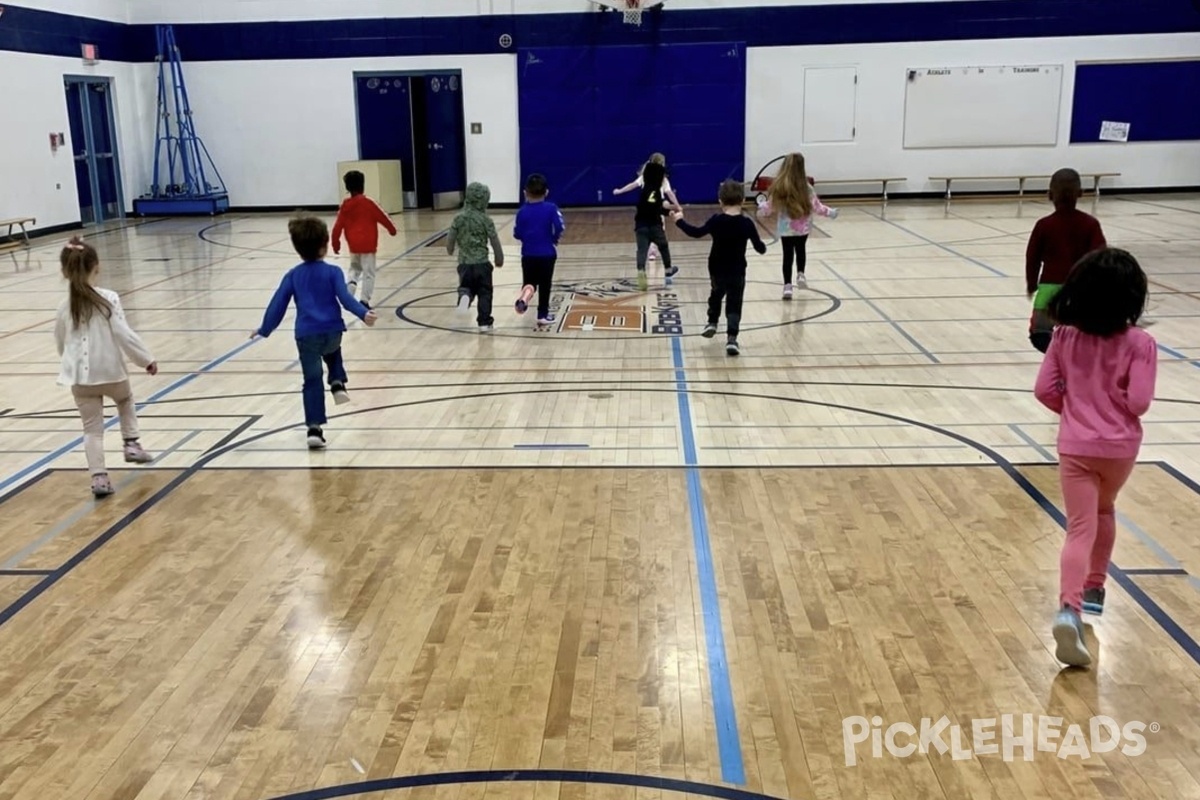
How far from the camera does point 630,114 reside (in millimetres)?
21672

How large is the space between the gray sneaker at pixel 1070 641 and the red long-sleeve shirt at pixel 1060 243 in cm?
305

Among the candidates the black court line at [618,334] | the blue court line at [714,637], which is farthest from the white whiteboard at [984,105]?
the blue court line at [714,637]

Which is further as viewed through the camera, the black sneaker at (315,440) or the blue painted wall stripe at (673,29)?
the blue painted wall stripe at (673,29)

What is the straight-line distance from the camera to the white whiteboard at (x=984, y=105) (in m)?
21.5

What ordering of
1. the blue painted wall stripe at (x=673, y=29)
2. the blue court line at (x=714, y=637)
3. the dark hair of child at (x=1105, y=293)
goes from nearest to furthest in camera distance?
the blue court line at (x=714, y=637) < the dark hair of child at (x=1105, y=293) < the blue painted wall stripe at (x=673, y=29)

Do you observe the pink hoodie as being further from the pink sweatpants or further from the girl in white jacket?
the girl in white jacket

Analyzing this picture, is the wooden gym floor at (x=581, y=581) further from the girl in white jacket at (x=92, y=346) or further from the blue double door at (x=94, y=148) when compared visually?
the blue double door at (x=94, y=148)

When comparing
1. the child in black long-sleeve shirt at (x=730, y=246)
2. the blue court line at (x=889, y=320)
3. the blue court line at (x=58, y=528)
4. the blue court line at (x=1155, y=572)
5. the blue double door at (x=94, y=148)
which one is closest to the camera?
the blue court line at (x=1155, y=572)

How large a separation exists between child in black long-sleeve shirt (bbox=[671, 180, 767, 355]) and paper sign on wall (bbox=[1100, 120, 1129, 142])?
16.3 metres

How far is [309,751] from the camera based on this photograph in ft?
11.0

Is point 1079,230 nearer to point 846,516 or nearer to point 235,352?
point 846,516

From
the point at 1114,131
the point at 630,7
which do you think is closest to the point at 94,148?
the point at 630,7

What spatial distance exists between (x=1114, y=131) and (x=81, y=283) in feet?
70.2

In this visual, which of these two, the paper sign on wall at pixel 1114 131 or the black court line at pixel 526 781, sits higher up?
the paper sign on wall at pixel 1114 131
